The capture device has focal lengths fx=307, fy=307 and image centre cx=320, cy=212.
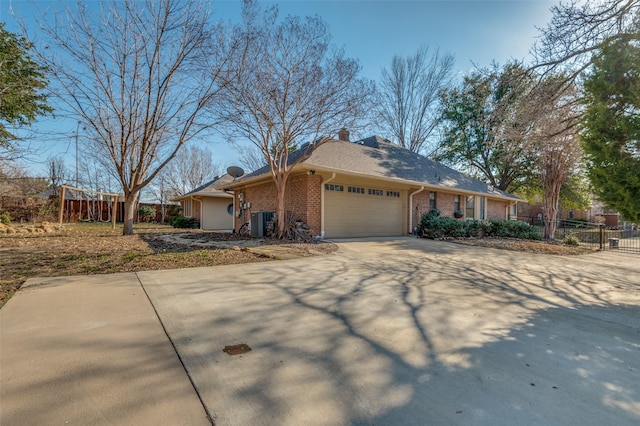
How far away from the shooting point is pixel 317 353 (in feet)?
8.21

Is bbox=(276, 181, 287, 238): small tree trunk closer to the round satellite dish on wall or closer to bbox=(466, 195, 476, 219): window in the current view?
the round satellite dish on wall

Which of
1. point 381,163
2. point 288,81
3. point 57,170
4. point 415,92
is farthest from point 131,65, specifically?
point 57,170

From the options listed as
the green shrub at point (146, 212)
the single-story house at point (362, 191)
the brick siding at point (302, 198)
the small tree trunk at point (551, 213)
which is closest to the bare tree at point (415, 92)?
the single-story house at point (362, 191)

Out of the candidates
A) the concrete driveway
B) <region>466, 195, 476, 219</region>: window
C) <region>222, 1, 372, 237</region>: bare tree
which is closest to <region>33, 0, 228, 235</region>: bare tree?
<region>222, 1, 372, 237</region>: bare tree

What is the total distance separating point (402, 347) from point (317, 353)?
747 millimetres

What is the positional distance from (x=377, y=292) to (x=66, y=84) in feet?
38.2

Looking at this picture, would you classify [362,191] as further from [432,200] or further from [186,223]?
[186,223]

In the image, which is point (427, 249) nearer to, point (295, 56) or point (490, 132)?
point (490, 132)

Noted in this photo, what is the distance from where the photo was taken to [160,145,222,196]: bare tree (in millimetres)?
30859

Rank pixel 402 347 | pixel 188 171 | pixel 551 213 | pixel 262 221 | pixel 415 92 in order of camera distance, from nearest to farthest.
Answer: pixel 402 347
pixel 262 221
pixel 551 213
pixel 415 92
pixel 188 171

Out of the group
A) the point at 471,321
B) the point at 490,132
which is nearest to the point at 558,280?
the point at 471,321

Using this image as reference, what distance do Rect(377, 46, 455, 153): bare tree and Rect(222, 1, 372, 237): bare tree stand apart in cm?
1318

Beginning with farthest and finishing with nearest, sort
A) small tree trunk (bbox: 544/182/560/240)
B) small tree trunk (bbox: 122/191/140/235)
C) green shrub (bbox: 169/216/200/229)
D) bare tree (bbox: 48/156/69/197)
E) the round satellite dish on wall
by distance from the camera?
bare tree (bbox: 48/156/69/197), green shrub (bbox: 169/216/200/229), small tree trunk (bbox: 544/182/560/240), the round satellite dish on wall, small tree trunk (bbox: 122/191/140/235)

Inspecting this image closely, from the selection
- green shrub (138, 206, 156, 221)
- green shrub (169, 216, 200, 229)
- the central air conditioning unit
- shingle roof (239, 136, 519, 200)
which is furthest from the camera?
green shrub (138, 206, 156, 221)
